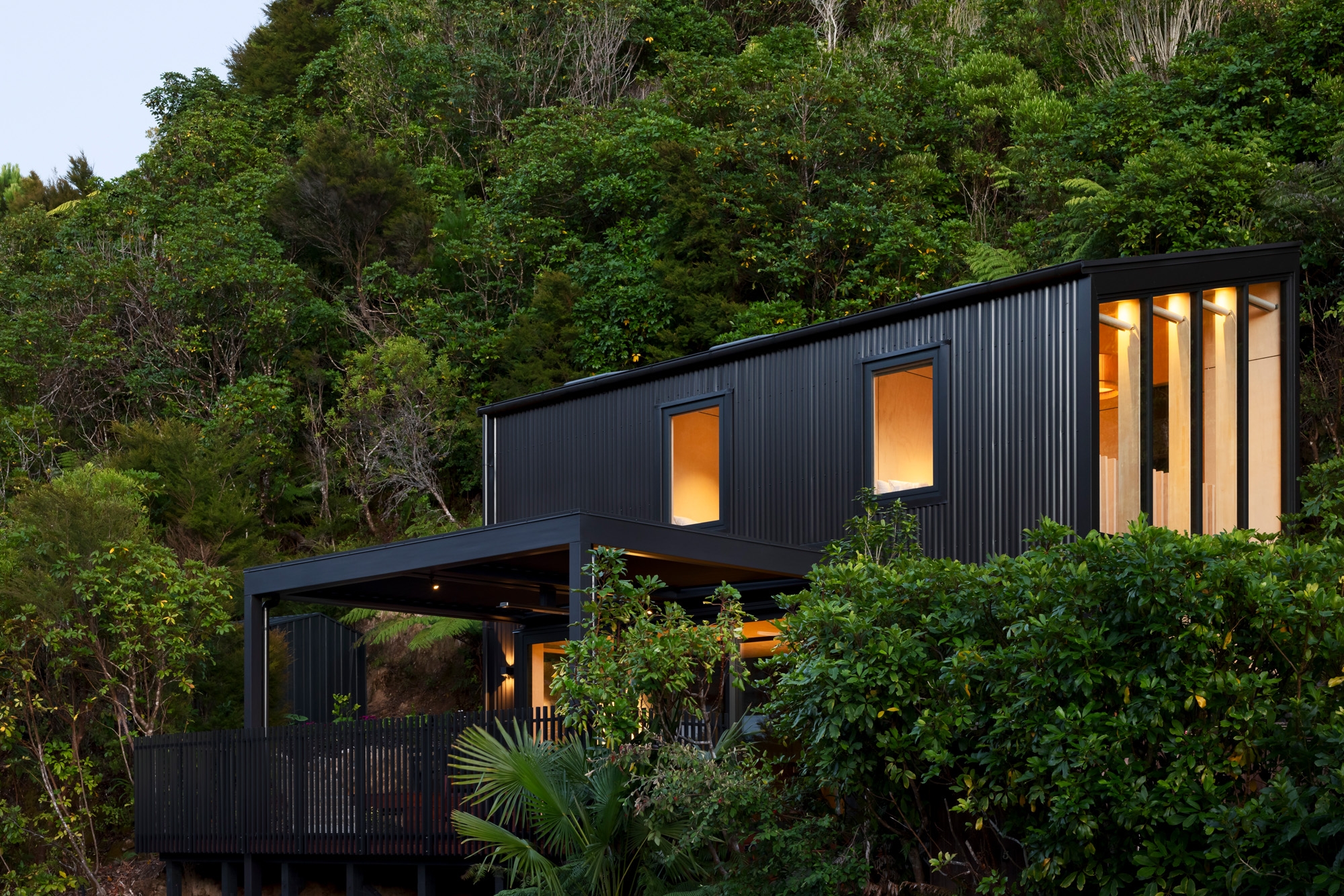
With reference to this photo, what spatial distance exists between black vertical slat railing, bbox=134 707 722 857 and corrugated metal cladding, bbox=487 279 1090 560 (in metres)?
2.70

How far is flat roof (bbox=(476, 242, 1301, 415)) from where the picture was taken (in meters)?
10.6

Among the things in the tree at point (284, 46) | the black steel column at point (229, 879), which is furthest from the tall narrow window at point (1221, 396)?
the tree at point (284, 46)

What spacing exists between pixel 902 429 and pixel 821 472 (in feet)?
2.97

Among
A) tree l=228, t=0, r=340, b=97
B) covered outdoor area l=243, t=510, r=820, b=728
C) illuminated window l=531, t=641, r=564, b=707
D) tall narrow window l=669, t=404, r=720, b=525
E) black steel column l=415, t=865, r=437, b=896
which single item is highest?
tree l=228, t=0, r=340, b=97

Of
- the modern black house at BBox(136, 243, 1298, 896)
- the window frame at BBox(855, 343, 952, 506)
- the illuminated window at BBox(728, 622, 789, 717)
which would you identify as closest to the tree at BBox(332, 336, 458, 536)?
the modern black house at BBox(136, 243, 1298, 896)

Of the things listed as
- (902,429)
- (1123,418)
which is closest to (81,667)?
(902,429)

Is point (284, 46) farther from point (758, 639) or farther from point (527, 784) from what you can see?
point (527, 784)

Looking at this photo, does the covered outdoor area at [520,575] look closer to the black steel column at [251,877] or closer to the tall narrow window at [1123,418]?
the black steel column at [251,877]

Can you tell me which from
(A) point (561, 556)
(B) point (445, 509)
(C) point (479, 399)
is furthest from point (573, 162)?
(A) point (561, 556)

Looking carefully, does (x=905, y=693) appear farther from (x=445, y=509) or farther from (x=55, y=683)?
(x=445, y=509)

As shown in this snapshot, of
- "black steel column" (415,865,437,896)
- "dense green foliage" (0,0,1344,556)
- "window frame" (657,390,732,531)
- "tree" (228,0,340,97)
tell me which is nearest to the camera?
"black steel column" (415,865,437,896)

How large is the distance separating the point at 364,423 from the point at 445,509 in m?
2.10

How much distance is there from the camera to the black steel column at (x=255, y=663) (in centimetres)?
1167

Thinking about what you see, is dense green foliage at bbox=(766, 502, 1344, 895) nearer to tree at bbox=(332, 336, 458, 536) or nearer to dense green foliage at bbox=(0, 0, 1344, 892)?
dense green foliage at bbox=(0, 0, 1344, 892)
